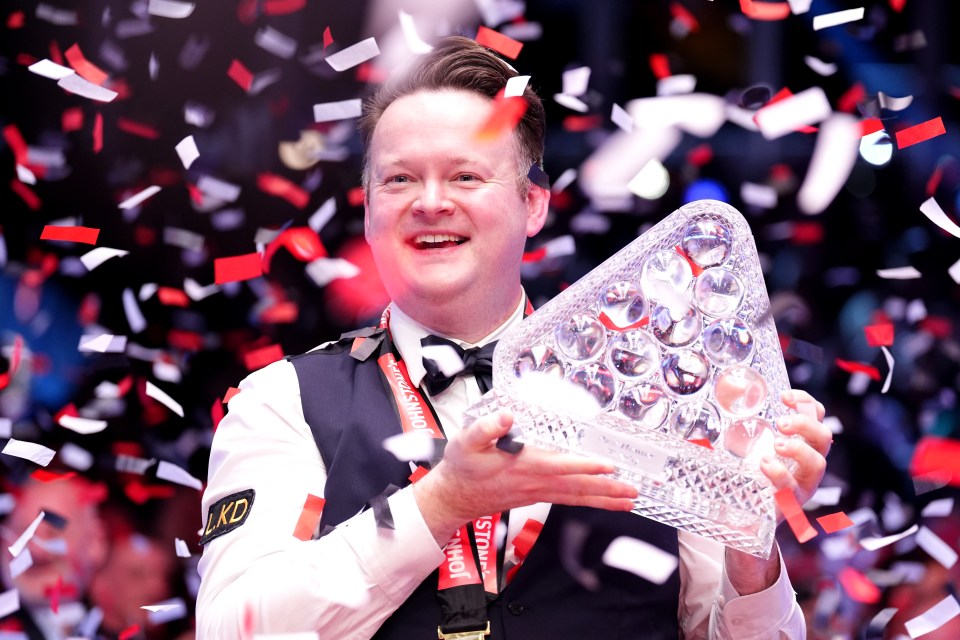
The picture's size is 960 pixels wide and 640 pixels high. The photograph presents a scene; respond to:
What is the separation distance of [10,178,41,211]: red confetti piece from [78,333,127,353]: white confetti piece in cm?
56

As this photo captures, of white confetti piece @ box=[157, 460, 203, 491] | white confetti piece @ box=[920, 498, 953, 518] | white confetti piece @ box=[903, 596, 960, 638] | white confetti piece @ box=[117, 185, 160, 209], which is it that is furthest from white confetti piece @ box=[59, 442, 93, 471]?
white confetti piece @ box=[920, 498, 953, 518]

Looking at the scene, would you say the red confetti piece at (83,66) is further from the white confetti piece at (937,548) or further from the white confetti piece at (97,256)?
the white confetti piece at (937,548)

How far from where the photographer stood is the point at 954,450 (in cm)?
340

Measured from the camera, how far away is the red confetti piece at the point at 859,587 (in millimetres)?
3084

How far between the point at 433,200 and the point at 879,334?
2197mm

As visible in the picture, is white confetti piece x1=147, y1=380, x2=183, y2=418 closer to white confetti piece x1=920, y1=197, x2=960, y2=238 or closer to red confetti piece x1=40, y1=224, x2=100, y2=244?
red confetti piece x1=40, y1=224, x2=100, y2=244

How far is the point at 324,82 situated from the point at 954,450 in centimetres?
261

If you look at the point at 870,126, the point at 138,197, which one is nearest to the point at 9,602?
the point at 138,197

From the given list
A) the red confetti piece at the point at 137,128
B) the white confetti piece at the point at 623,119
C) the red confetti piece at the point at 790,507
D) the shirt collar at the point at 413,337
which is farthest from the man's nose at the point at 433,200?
the red confetti piece at the point at 137,128

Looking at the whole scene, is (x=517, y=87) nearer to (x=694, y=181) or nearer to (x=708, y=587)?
(x=708, y=587)

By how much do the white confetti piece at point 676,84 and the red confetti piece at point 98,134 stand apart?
82.5 inches

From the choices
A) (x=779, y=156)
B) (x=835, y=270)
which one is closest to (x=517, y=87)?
(x=835, y=270)

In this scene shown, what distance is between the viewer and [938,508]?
3301 mm

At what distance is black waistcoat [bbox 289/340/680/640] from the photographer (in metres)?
1.66
